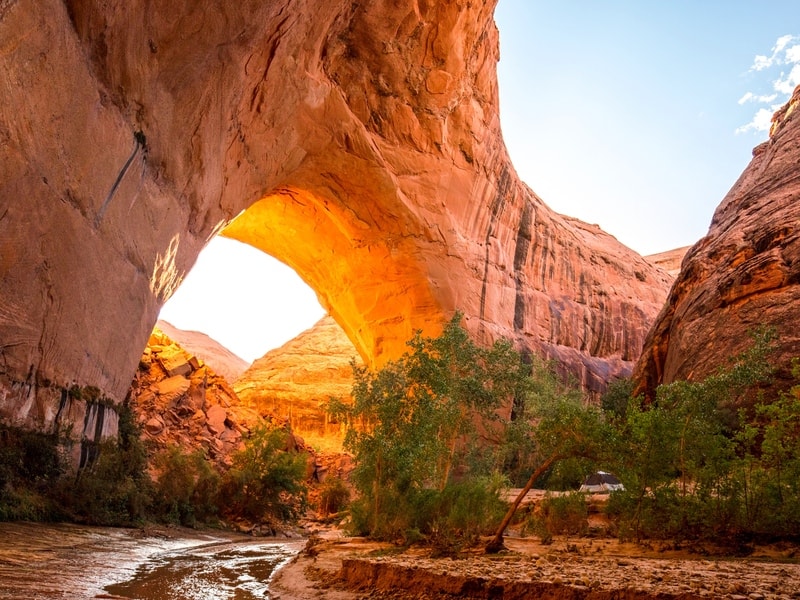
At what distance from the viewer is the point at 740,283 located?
19922 mm

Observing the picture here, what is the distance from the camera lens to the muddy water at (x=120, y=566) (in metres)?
6.50

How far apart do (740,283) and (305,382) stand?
3345cm

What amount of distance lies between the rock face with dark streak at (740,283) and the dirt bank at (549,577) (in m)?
9.20

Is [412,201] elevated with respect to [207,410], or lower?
elevated

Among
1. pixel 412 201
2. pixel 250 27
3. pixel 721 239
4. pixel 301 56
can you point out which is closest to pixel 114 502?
pixel 250 27

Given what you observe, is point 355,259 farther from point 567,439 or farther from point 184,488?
point 567,439

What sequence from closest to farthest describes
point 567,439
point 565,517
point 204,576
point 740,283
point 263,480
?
1. point 204,576
2. point 567,439
3. point 565,517
4. point 740,283
5. point 263,480

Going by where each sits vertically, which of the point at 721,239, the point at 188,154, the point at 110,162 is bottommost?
the point at 110,162

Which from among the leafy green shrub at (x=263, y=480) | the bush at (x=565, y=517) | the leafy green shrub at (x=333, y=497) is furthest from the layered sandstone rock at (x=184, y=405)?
the bush at (x=565, y=517)

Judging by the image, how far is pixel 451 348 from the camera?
18.3 m

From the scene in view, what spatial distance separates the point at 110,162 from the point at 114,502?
320 inches

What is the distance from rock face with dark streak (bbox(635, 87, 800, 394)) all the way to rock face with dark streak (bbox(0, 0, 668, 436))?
838 cm

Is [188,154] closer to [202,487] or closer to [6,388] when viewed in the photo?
[6,388]

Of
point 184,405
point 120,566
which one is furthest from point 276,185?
point 120,566
